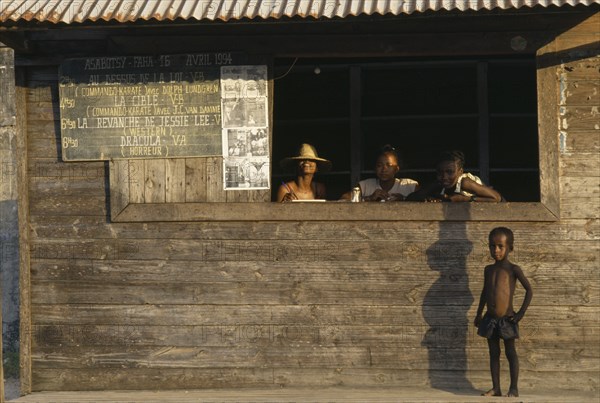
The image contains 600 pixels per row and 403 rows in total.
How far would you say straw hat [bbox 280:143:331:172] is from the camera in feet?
30.9

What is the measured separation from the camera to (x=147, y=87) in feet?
29.0

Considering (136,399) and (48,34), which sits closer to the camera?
(136,399)

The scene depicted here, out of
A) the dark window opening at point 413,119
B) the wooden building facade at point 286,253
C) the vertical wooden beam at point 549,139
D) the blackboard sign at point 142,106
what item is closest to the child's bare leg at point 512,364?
the wooden building facade at point 286,253

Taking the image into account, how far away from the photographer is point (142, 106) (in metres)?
8.83

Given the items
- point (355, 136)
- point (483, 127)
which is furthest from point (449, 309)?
point (355, 136)

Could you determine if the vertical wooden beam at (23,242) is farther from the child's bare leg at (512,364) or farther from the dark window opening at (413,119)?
the child's bare leg at (512,364)

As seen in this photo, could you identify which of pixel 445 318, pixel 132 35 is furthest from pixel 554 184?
pixel 132 35

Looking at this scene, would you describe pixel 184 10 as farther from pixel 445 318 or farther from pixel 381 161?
pixel 445 318

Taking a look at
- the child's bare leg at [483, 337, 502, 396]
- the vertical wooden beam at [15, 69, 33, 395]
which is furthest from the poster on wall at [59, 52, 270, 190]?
the child's bare leg at [483, 337, 502, 396]

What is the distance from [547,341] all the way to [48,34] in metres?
4.75

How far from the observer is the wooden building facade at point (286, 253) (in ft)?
27.8

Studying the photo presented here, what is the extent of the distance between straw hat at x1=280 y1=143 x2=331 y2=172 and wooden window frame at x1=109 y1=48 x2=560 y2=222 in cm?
87

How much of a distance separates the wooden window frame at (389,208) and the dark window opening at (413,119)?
8.09 ft

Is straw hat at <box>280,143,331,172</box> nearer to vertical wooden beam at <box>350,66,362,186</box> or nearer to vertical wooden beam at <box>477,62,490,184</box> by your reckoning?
vertical wooden beam at <box>350,66,362,186</box>
